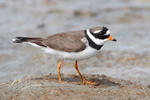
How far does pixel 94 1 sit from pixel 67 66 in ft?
26.6

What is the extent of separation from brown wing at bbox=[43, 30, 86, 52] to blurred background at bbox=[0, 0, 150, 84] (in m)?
2.12

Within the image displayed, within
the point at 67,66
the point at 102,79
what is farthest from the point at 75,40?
the point at 67,66

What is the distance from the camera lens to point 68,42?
6602 millimetres

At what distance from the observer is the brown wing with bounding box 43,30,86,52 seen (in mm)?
6453

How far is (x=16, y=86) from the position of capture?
6.23 meters

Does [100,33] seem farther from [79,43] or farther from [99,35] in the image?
[79,43]

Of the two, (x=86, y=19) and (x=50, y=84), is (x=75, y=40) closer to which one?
(x=50, y=84)

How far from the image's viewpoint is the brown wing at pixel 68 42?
645 centimetres

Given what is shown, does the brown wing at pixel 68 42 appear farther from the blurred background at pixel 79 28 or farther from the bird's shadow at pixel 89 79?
the blurred background at pixel 79 28

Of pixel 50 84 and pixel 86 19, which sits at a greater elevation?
pixel 50 84

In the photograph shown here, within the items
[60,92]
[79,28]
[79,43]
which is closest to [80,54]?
[79,43]

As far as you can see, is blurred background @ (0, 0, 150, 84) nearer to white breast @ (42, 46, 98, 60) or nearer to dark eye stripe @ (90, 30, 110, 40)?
dark eye stripe @ (90, 30, 110, 40)

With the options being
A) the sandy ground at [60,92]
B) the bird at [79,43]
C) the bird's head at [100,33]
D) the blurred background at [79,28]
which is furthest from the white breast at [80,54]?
the blurred background at [79,28]

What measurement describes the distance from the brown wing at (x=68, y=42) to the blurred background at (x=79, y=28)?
2125mm
